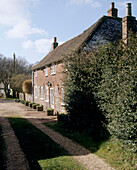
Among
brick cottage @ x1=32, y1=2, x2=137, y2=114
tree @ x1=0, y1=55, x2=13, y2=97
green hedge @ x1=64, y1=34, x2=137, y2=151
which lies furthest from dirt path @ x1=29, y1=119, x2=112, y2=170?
tree @ x1=0, y1=55, x2=13, y2=97

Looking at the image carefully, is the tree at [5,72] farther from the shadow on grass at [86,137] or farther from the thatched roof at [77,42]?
the shadow on grass at [86,137]

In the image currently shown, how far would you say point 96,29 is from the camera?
1605cm

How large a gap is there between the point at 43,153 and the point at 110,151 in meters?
2.99

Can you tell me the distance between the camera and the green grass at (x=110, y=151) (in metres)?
6.47

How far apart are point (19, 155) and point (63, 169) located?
7.58 ft

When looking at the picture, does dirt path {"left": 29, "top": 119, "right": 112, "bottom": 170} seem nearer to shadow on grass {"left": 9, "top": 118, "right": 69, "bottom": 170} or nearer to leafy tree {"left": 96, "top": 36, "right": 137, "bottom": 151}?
shadow on grass {"left": 9, "top": 118, "right": 69, "bottom": 170}

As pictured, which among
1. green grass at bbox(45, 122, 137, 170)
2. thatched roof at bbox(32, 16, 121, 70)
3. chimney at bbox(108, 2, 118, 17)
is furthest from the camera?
chimney at bbox(108, 2, 118, 17)

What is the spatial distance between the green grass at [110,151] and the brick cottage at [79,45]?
3.75m

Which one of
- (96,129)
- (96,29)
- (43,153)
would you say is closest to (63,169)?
(43,153)

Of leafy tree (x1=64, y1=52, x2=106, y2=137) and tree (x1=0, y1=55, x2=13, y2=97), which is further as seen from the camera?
tree (x1=0, y1=55, x2=13, y2=97)

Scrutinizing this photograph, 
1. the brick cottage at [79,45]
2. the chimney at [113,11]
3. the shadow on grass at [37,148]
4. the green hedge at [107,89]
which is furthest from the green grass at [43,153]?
the chimney at [113,11]

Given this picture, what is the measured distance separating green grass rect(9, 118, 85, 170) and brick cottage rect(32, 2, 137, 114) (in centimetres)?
378

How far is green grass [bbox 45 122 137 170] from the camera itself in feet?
21.2

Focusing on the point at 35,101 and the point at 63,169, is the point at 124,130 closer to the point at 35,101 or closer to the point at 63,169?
the point at 63,169
